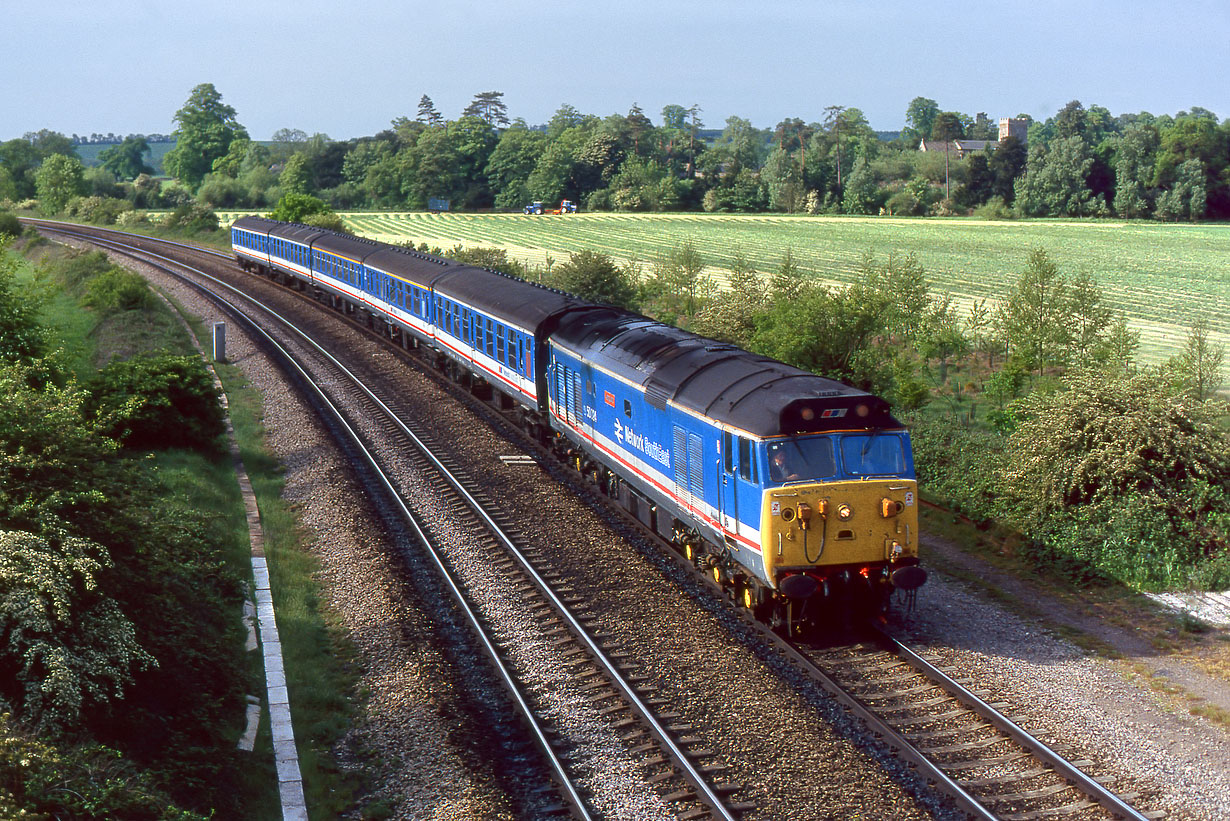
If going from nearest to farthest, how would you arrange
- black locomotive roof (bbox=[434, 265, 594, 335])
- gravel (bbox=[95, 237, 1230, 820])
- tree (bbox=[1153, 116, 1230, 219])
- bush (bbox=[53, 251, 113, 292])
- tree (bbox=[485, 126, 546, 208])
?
1. gravel (bbox=[95, 237, 1230, 820])
2. black locomotive roof (bbox=[434, 265, 594, 335])
3. bush (bbox=[53, 251, 113, 292])
4. tree (bbox=[1153, 116, 1230, 219])
5. tree (bbox=[485, 126, 546, 208])

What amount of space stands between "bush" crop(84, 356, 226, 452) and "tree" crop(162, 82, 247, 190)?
141m

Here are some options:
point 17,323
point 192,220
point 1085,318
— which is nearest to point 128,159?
point 192,220

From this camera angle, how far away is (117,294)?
4347cm

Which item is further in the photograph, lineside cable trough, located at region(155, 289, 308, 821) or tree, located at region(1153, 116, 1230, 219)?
tree, located at region(1153, 116, 1230, 219)

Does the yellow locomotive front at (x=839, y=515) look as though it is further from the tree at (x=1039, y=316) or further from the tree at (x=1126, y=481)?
the tree at (x=1039, y=316)

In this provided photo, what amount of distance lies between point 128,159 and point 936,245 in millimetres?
151817

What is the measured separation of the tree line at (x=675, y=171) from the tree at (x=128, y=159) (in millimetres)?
18781

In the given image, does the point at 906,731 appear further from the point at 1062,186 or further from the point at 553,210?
the point at 553,210

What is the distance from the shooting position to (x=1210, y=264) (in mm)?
73938

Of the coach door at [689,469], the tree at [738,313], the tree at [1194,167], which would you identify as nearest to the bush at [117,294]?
the tree at [738,313]

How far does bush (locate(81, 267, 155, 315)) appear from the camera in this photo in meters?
43.4

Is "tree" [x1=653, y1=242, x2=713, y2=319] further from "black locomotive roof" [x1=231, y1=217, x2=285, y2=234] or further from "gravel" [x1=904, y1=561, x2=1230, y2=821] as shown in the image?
"gravel" [x1=904, y1=561, x2=1230, y2=821]

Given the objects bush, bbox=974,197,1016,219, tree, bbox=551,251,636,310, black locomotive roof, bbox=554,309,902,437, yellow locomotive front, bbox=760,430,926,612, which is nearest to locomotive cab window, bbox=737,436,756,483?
black locomotive roof, bbox=554,309,902,437

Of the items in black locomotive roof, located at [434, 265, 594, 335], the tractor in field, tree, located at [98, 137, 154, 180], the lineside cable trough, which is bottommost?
the lineside cable trough
